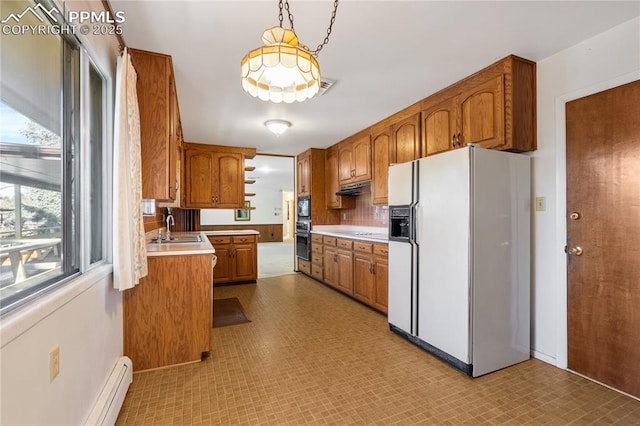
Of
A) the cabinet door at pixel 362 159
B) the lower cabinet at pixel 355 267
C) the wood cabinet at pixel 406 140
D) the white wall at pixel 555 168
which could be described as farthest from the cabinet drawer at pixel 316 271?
the white wall at pixel 555 168

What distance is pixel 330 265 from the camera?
4.55 m

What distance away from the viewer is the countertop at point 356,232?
3867 millimetres

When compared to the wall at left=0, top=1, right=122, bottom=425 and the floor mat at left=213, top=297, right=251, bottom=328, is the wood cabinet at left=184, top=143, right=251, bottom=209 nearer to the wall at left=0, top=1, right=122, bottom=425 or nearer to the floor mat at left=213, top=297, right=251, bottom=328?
the floor mat at left=213, top=297, right=251, bottom=328

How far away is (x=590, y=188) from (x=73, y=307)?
3.09 m

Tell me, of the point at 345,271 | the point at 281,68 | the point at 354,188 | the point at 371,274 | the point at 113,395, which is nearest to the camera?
the point at 281,68

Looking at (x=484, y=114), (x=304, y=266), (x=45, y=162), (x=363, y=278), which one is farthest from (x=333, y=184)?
(x=45, y=162)

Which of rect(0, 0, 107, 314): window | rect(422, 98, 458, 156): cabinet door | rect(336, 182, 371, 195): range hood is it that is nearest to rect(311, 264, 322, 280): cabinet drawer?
rect(336, 182, 371, 195): range hood

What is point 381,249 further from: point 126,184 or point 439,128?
point 126,184

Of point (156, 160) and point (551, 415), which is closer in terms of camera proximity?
point (551, 415)

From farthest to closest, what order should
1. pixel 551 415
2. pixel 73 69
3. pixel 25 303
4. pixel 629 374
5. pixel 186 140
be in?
pixel 186 140, pixel 629 374, pixel 551 415, pixel 73 69, pixel 25 303

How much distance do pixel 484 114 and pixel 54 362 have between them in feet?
9.91

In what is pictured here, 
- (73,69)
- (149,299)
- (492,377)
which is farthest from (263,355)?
(73,69)

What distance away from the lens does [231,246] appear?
490cm

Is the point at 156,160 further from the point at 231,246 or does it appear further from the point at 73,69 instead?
the point at 231,246
